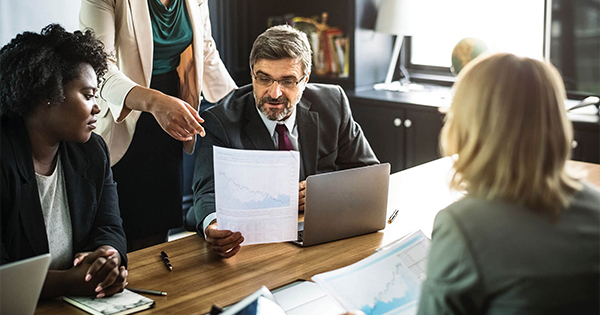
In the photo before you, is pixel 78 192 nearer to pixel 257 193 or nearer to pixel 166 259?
pixel 166 259

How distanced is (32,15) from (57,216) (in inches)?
64.3

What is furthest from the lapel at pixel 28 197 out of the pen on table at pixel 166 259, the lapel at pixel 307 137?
the lapel at pixel 307 137

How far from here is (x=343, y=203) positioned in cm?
174

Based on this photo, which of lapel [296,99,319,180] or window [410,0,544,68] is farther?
window [410,0,544,68]

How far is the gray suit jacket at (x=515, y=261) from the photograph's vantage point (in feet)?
3.12

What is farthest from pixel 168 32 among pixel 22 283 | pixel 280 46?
pixel 22 283

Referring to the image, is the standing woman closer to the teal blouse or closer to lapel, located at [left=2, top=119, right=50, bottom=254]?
the teal blouse

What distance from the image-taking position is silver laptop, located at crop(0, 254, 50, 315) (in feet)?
3.84

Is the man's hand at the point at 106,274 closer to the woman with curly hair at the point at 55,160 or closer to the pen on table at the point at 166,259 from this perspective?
the woman with curly hair at the point at 55,160

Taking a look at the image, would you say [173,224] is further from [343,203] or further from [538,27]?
[538,27]

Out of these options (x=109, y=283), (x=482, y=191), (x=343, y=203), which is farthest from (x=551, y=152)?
(x=109, y=283)

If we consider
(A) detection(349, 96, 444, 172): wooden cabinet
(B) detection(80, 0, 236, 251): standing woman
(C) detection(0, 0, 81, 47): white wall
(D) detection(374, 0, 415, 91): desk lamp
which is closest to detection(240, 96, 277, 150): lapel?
(B) detection(80, 0, 236, 251): standing woman

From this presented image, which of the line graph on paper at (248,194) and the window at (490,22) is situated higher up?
the window at (490,22)

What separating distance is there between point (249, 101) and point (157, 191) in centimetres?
71
